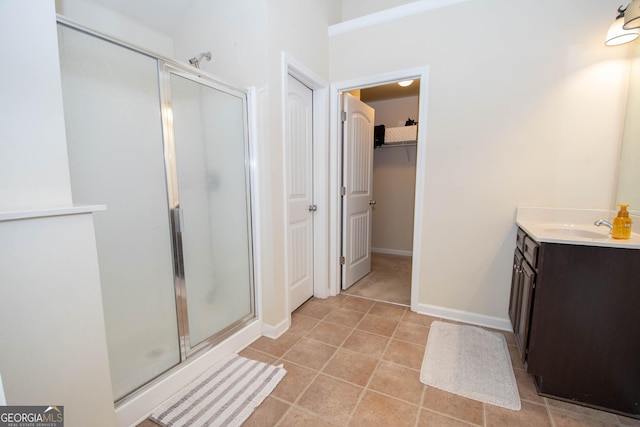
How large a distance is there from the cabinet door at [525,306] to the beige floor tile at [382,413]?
750 millimetres

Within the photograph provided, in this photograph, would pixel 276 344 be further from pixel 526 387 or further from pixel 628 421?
pixel 628 421

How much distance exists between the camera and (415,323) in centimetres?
226

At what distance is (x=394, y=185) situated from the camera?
14.0ft

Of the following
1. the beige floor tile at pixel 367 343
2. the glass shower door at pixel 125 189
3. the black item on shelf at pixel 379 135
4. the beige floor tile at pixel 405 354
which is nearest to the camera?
the glass shower door at pixel 125 189

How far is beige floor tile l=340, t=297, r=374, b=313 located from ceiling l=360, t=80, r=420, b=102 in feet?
8.95

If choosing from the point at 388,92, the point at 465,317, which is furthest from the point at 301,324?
the point at 388,92

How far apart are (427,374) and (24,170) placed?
2.14 m

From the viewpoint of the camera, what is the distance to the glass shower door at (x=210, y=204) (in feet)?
5.32

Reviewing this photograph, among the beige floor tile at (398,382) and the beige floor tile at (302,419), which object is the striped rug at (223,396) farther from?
the beige floor tile at (398,382)

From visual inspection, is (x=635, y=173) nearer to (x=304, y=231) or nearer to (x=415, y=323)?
(x=415, y=323)

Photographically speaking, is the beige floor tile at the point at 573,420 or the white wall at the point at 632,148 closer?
the beige floor tile at the point at 573,420

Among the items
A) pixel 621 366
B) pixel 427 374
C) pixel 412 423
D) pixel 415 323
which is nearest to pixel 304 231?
pixel 415 323

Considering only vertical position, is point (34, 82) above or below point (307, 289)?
above

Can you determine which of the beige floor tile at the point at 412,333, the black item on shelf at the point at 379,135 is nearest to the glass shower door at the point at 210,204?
the beige floor tile at the point at 412,333
